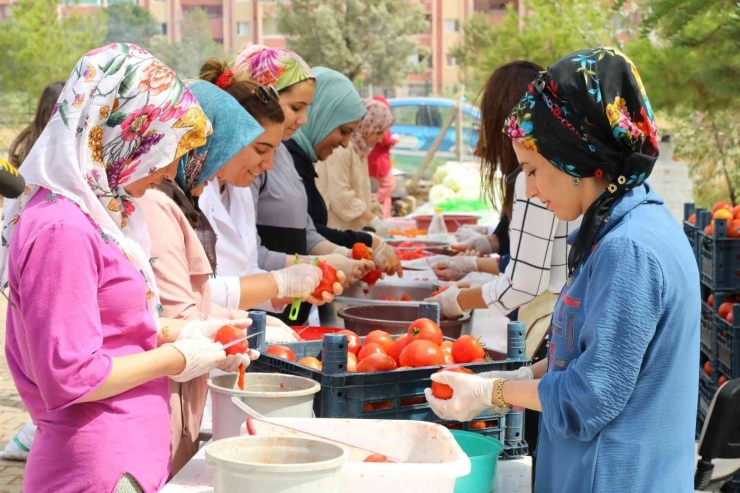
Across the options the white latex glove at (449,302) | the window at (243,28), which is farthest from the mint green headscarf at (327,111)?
the window at (243,28)

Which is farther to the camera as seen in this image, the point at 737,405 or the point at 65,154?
the point at 737,405

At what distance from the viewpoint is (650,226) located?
2064mm

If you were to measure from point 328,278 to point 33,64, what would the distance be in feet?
86.6

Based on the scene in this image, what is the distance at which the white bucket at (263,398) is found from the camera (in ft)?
7.98

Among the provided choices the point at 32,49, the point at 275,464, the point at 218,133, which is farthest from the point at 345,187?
the point at 32,49

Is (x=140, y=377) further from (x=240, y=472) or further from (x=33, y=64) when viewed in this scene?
(x=33, y=64)

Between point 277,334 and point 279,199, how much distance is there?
1.57 metres

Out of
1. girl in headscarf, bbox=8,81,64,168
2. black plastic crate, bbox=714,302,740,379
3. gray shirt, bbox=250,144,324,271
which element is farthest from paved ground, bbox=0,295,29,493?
black plastic crate, bbox=714,302,740,379

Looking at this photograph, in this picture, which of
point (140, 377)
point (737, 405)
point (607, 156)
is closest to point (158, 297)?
point (140, 377)

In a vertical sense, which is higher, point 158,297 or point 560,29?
point 560,29

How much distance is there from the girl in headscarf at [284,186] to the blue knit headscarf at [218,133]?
0.91 meters

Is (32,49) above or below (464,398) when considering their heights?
above

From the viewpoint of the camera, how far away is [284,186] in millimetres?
4867

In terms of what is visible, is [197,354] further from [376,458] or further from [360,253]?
[360,253]
